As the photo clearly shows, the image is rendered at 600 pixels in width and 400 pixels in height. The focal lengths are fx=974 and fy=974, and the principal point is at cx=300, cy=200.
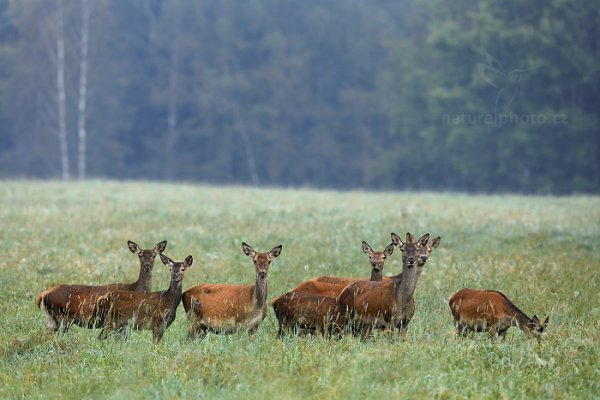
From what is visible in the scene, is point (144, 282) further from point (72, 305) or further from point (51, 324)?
point (51, 324)

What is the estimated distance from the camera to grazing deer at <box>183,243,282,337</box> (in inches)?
399

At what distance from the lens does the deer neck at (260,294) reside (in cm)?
1015

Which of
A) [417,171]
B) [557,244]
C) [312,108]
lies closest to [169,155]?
[312,108]

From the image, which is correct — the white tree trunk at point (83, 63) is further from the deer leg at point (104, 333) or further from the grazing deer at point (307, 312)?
the grazing deer at point (307, 312)

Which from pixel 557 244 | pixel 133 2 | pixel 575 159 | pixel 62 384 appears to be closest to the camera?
pixel 62 384

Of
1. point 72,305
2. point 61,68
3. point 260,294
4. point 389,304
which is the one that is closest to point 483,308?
point 389,304

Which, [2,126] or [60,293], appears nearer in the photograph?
[60,293]

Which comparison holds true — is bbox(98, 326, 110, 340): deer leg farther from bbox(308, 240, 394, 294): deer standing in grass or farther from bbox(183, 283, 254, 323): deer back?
bbox(308, 240, 394, 294): deer standing in grass

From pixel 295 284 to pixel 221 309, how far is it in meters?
3.75

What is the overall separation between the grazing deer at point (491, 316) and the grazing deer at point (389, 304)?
55 centimetres

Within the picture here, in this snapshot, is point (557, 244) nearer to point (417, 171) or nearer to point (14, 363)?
point (14, 363)

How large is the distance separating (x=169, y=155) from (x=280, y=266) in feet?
177

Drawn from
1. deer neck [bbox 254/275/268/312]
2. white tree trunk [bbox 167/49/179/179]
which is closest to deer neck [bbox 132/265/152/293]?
deer neck [bbox 254/275/268/312]

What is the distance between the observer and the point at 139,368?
8.59 m
